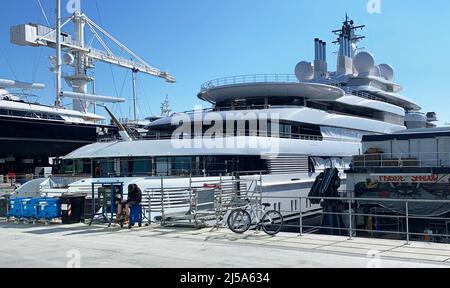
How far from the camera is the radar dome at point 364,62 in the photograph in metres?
45.7

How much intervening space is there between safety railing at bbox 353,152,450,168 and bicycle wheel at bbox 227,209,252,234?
11.9 meters

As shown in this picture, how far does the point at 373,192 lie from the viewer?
22.0 meters

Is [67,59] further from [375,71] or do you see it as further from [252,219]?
[252,219]

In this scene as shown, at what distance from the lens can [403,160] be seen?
2203 cm

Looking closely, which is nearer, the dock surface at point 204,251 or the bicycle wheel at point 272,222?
the dock surface at point 204,251

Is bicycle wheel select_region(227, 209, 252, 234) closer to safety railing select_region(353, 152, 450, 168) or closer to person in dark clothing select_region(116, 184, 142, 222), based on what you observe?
person in dark clothing select_region(116, 184, 142, 222)

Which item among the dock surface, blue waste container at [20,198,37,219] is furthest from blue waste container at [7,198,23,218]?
the dock surface

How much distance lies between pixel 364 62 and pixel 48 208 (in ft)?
122

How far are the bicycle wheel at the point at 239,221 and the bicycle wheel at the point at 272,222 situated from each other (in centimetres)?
38

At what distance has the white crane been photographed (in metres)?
54.2

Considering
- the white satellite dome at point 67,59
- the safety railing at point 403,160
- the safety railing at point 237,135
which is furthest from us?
the white satellite dome at point 67,59

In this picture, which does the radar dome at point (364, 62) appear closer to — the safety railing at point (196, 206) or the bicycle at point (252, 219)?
the safety railing at point (196, 206)

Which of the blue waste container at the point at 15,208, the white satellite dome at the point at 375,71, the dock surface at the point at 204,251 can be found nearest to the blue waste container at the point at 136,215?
the dock surface at the point at 204,251
